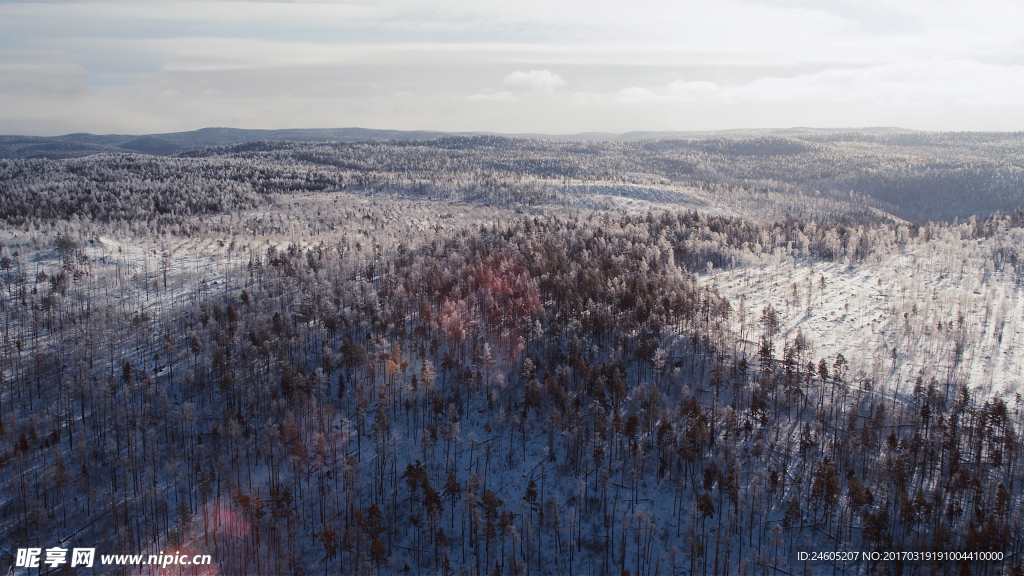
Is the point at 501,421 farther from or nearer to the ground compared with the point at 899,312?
nearer to the ground

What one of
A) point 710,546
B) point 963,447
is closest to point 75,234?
point 710,546

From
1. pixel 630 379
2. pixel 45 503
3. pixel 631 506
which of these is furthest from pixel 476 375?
pixel 45 503

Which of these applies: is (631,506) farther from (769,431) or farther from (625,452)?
(769,431)

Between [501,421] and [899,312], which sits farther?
[899,312]

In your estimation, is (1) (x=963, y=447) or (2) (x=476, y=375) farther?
(2) (x=476, y=375)

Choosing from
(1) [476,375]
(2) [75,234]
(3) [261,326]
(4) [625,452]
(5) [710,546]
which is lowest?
(5) [710,546]

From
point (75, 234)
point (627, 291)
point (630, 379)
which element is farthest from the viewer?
point (75, 234)

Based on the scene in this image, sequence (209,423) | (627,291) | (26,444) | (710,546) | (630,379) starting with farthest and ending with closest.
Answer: (627,291) < (630,379) < (209,423) < (26,444) < (710,546)

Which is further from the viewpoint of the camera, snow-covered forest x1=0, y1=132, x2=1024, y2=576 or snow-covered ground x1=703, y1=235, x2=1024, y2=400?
snow-covered ground x1=703, y1=235, x2=1024, y2=400

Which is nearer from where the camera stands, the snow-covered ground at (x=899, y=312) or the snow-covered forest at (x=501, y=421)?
the snow-covered forest at (x=501, y=421)

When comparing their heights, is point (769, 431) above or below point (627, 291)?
below
